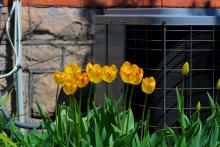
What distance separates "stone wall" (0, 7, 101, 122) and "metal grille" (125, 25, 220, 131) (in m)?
0.51

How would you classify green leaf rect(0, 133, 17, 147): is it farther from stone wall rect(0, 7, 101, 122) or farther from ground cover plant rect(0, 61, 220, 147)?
stone wall rect(0, 7, 101, 122)

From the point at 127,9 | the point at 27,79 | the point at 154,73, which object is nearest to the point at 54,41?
the point at 27,79

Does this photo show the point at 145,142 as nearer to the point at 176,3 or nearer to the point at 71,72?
the point at 71,72

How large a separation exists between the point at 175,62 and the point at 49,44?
0.82 metres

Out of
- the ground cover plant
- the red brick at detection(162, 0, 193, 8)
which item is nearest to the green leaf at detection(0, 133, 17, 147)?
the ground cover plant

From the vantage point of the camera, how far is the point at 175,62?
3066 millimetres

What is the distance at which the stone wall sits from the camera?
3479 mm

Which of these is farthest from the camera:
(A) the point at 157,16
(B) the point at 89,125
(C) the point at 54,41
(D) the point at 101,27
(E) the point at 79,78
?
(C) the point at 54,41

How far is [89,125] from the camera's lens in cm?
260

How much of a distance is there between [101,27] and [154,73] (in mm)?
423

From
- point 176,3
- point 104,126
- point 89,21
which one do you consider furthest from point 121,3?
point 104,126

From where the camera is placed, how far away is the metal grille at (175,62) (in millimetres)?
3045

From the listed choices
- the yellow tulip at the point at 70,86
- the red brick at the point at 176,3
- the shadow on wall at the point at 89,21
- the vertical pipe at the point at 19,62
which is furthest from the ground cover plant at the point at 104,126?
the red brick at the point at 176,3

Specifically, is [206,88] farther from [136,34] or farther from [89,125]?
[89,125]
